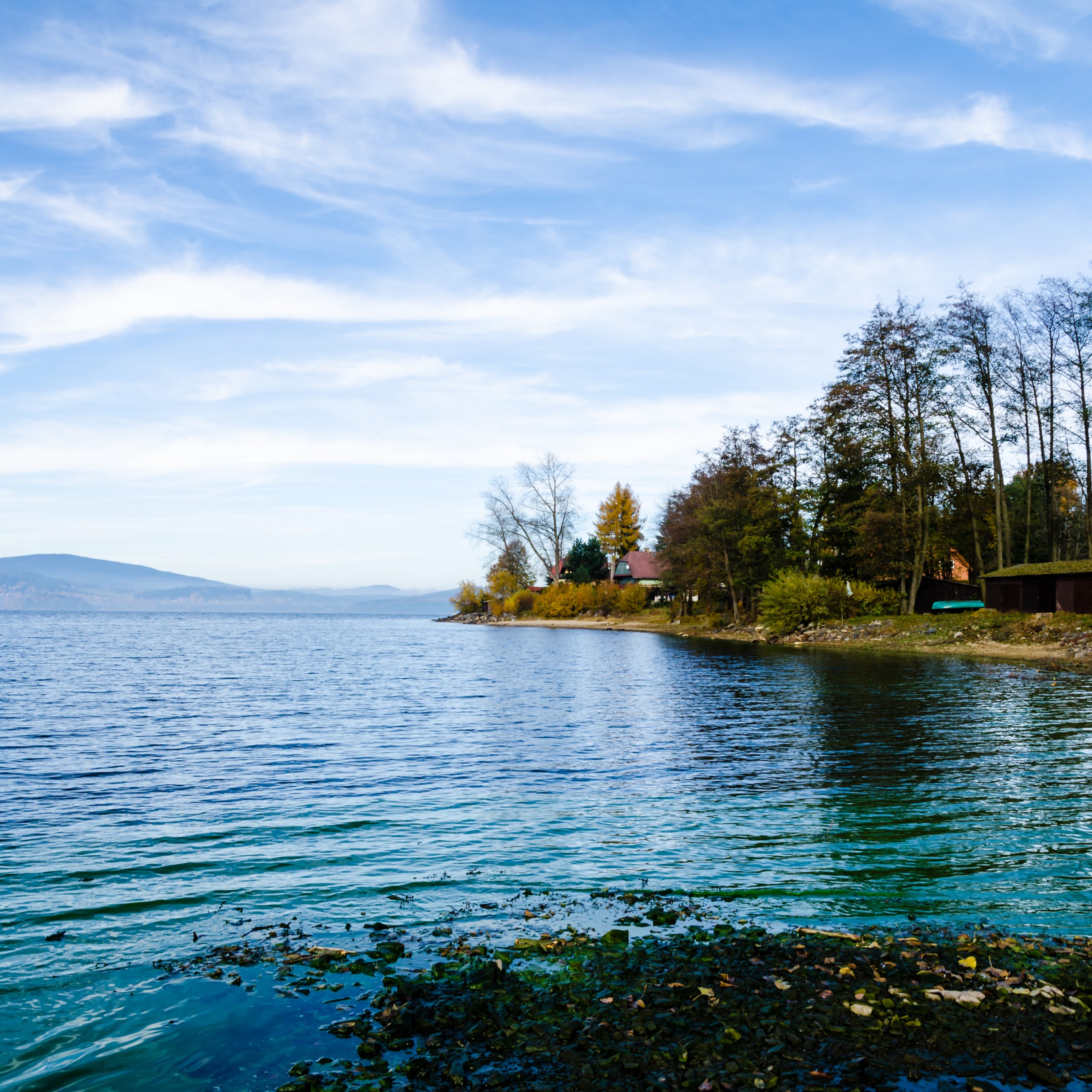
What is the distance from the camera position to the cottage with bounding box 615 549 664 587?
117 meters

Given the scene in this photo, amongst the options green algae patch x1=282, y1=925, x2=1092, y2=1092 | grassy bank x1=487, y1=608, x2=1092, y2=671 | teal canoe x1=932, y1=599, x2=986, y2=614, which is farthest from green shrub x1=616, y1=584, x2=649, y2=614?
green algae patch x1=282, y1=925, x2=1092, y2=1092

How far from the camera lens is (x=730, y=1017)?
5492mm

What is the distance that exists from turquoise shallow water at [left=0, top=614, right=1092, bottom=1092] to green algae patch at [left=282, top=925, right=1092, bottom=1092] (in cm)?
83

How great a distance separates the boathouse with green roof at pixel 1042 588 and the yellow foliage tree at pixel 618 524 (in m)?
61.9

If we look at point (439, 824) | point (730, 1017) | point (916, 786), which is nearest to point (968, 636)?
point (916, 786)

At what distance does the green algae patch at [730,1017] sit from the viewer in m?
4.89

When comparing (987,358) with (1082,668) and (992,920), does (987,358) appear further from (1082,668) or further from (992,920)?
(992,920)

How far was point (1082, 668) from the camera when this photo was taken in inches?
1278

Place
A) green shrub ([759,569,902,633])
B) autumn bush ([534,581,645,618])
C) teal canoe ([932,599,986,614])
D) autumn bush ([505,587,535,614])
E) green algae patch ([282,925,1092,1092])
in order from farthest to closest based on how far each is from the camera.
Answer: autumn bush ([505,587,535,614]) → autumn bush ([534,581,645,618]) → green shrub ([759,569,902,633]) → teal canoe ([932,599,986,614]) → green algae patch ([282,925,1092,1092])

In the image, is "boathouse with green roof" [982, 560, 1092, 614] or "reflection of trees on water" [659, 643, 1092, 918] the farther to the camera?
"boathouse with green roof" [982, 560, 1092, 614]

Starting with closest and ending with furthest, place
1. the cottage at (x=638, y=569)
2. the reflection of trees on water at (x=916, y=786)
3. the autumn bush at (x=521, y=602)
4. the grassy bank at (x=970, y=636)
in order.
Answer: the reflection of trees on water at (x=916, y=786)
the grassy bank at (x=970, y=636)
the autumn bush at (x=521, y=602)
the cottage at (x=638, y=569)

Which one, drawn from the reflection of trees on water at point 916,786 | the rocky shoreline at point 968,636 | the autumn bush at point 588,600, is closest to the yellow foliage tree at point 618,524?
the autumn bush at point 588,600

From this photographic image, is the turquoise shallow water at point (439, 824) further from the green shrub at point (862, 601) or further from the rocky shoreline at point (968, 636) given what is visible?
the green shrub at point (862, 601)

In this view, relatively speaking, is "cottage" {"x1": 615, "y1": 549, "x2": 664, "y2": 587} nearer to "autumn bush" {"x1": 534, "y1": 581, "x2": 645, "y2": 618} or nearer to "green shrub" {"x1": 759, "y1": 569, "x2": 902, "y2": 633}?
"autumn bush" {"x1": 534, "y1": 581, "x2": 645, "y2": 618}
